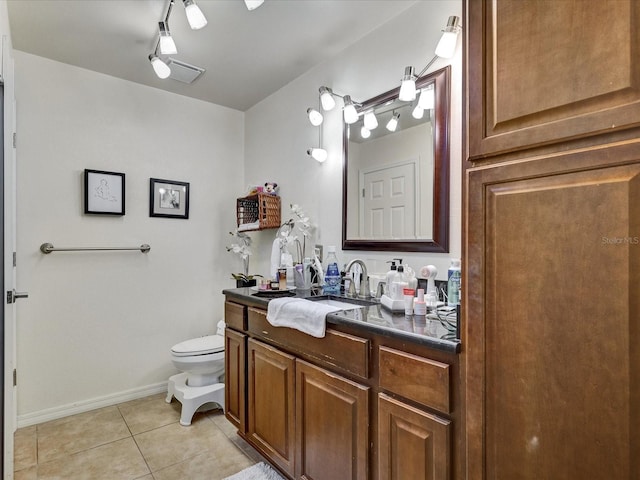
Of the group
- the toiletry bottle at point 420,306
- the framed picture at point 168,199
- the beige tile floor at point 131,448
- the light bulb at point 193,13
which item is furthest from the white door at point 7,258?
the toiletry bottle at point 420,306

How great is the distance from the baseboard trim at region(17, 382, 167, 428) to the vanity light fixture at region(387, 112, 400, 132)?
8.59ft

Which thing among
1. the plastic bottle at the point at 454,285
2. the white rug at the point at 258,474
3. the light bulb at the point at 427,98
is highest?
the light bulb at the point at 427,98

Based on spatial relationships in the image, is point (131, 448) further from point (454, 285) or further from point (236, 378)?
point (454, 285)

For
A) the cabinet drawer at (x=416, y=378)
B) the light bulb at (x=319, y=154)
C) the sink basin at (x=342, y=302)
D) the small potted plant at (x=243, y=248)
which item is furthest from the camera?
the small potted plant at (x=243, y=248)

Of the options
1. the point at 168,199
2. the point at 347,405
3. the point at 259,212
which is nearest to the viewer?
the point at 347,405

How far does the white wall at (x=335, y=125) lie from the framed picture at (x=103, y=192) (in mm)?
1063

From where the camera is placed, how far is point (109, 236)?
2658 mm

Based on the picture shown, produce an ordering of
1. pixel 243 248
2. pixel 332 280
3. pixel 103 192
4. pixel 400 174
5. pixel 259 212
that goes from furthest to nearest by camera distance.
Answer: pixel 243 248, pixel 259 212, pixel 103 192, pixel 332 280, pixel 400 174

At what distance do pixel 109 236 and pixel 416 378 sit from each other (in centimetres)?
250

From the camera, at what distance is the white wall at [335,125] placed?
168 cm

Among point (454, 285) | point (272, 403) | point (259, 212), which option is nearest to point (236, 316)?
point (272, 403)

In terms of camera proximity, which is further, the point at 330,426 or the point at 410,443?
the point at 330,426

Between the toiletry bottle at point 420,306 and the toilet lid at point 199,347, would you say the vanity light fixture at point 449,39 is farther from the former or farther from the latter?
the toilet lid at point 199,347

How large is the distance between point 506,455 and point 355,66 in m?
2.08
